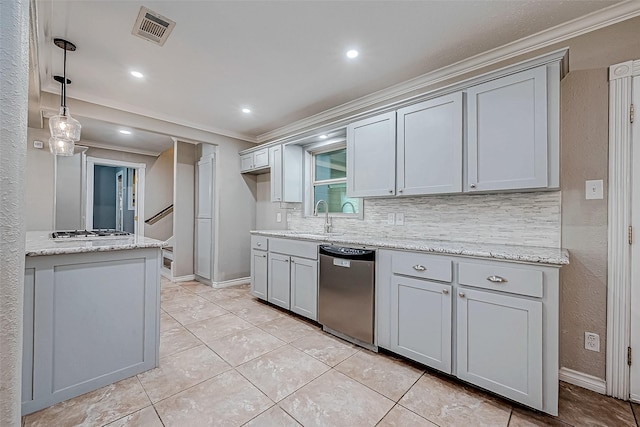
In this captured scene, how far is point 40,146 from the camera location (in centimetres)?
357

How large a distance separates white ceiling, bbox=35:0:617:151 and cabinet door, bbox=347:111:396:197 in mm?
495

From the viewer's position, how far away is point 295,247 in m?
3.05

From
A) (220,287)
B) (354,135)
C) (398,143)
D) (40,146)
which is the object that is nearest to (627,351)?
(398,143)

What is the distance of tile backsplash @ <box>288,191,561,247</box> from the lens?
80.9 inches

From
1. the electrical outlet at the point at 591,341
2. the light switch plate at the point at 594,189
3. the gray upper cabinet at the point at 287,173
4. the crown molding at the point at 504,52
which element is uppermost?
the crown molding at the point at 504,52

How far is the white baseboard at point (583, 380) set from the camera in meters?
1.85

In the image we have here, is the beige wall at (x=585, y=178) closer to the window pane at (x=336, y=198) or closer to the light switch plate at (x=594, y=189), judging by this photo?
the light switch plate at (x=594, y=189)

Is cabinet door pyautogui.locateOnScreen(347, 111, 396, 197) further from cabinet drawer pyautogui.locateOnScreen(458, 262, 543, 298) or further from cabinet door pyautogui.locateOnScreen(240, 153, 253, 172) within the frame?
cabinet door pyautogui.locateOnScreen(240, 153, 253, 172)

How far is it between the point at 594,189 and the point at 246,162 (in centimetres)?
403

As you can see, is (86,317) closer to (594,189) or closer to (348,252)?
(348,252)

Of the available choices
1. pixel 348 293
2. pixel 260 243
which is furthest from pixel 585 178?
pixel 260 243

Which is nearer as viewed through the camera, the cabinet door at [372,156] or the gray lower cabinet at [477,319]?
the gray lower cabinet at [477,319]

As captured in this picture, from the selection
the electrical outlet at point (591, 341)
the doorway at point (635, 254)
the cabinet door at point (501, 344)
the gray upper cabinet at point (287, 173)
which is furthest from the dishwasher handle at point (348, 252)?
the doorway at point (635, 254)

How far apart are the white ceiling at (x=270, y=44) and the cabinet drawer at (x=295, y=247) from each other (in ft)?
5.47
